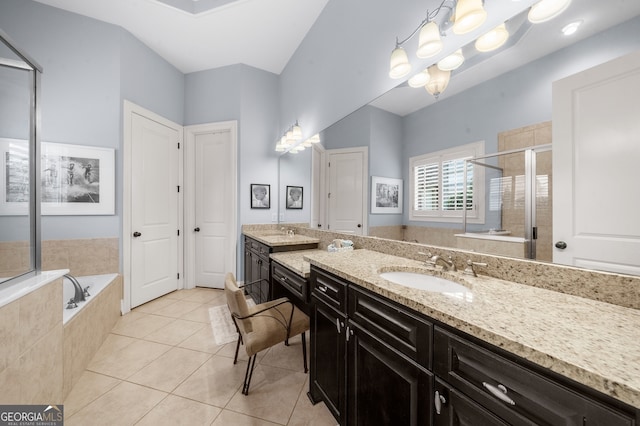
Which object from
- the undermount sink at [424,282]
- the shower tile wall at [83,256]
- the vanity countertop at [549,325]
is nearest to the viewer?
the vanity countertop at [549,325]

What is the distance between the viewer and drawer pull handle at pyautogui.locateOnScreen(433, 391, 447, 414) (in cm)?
76

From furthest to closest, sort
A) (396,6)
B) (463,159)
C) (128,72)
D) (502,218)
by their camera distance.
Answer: (128,72)
(396,6)
(463,159)
(502,218)

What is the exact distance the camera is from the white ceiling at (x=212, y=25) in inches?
105

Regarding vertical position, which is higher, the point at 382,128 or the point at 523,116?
the point at 382,128

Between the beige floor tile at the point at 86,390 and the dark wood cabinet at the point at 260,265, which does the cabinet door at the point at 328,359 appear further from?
the beige floor tile at the point at 86,390

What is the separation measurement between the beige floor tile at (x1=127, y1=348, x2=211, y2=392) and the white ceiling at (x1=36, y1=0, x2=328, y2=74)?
363 centimetres

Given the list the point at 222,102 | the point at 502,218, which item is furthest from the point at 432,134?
the point at 222,102

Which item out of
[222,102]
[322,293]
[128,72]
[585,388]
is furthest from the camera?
[222,102]

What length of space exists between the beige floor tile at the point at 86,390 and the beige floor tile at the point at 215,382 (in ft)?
1.70

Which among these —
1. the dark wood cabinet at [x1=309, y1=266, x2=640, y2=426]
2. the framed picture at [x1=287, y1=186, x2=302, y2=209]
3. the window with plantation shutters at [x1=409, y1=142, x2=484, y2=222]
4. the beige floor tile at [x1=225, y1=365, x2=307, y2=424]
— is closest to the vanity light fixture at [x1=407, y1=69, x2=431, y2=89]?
the window with plantation shutters at [x1=409, y1=142, x2=484, y2=222]

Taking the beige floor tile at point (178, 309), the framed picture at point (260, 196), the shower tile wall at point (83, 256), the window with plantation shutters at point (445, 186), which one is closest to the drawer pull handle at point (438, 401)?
the window with plantation shutters at point (445, 186)

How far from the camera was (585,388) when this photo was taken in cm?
49

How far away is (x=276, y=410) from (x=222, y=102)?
12.8 ft

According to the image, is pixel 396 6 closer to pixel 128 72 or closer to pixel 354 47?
pixel 354 47
